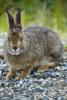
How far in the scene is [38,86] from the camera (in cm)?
941

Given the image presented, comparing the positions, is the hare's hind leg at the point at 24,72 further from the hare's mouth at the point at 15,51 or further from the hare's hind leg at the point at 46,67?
the hare's mouth at the point at 15,51

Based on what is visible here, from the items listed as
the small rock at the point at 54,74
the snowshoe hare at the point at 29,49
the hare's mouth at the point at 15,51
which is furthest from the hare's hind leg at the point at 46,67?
the hare's mouth at the point at 15,51

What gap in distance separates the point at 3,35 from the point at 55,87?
206 inches

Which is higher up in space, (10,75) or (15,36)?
(15,36)

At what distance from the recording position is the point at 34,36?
1043 cm

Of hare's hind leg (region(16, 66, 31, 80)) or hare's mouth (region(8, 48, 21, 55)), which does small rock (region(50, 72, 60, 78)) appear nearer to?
hare's hind leg (region(16, 66, 31, 80))

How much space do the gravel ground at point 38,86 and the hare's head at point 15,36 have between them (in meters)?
0.58

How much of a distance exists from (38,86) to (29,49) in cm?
86

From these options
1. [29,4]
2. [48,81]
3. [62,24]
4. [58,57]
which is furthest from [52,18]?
[48,81]

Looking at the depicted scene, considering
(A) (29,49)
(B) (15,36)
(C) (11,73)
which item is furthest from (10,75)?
(B) (15,36)

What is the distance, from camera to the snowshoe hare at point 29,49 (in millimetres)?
9367

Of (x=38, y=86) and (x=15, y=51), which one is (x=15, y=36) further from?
(x=38, y=86)

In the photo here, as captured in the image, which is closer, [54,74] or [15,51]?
[15,51]

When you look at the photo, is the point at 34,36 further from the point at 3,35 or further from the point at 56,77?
the point at 3,35
